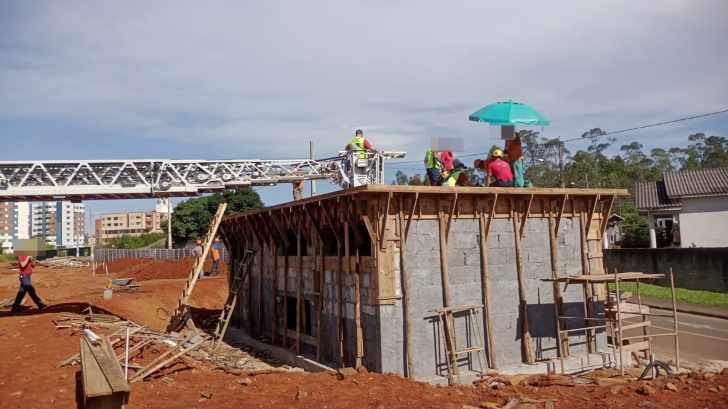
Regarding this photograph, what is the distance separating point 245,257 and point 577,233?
35.3 ft

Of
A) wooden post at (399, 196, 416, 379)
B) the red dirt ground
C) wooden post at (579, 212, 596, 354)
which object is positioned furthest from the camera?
wooden post at (579, 212, 596, 354)

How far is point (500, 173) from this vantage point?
12.8m

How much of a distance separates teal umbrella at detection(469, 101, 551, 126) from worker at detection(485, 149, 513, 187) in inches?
38.8

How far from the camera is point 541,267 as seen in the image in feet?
41.5

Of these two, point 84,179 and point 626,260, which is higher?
point 84,179

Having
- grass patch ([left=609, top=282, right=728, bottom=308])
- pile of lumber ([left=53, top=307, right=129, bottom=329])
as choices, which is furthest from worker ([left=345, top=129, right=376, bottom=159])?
grass patch ([left=609, top=282, right=728, bottom=308])

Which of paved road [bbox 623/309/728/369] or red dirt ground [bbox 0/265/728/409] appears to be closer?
red dirt ground [bbox 0/265/728/409]

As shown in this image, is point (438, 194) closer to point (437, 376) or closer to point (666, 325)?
point (437, 376)

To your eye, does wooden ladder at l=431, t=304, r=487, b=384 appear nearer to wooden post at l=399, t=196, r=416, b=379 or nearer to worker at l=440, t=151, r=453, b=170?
wooden post at l=399, t=196, r=416, b=379

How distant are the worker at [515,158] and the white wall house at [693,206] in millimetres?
22135

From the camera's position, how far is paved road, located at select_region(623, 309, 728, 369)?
14578 millimetres

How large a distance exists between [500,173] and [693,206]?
77.6 feet

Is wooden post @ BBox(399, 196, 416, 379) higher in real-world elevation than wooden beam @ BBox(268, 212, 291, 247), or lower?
lower

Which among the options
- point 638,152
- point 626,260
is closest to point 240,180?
point 626,260
